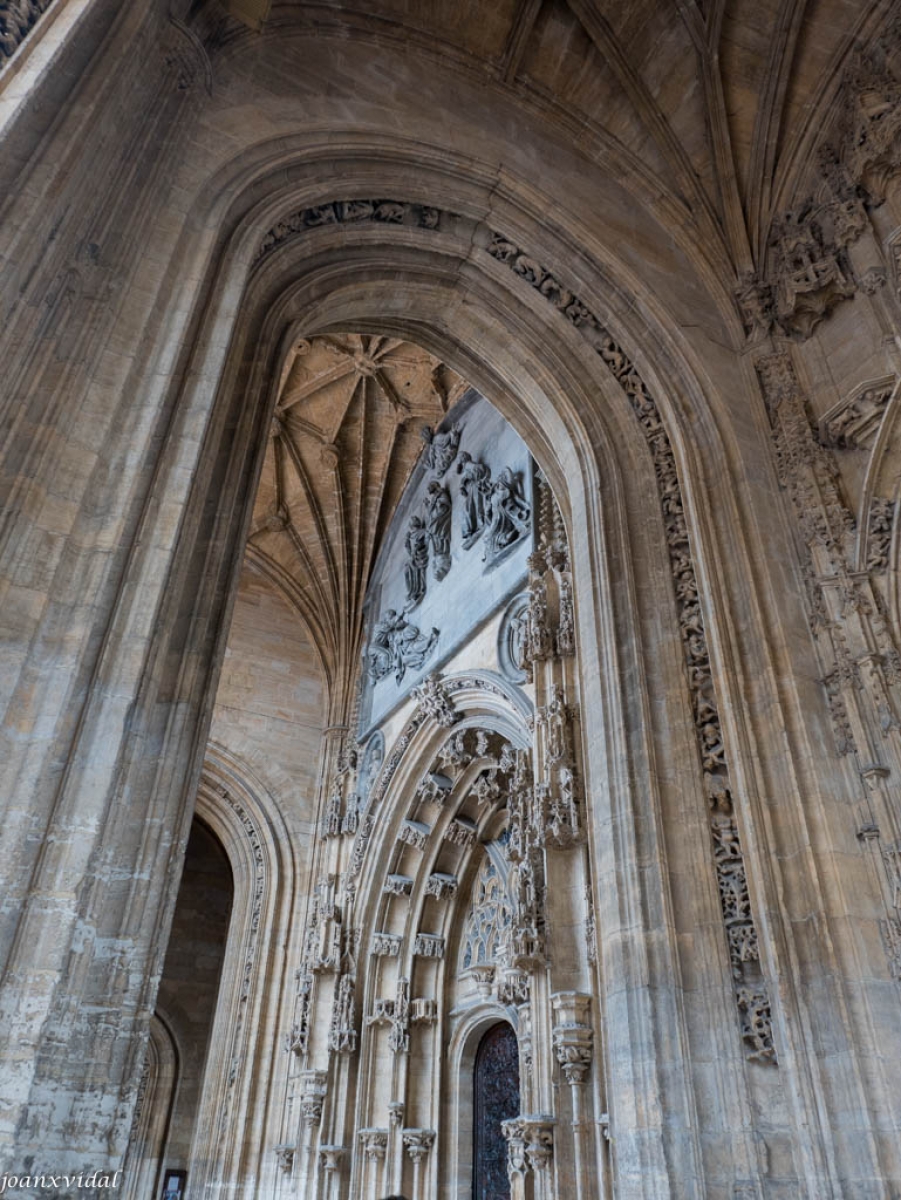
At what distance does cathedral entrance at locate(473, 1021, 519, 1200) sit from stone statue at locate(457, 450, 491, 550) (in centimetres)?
552

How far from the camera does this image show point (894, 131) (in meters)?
6.50

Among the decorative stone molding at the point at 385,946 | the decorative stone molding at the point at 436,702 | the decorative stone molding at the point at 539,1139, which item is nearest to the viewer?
the decorative stone molding at the point at 539,1139

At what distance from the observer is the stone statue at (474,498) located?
10.8 meters

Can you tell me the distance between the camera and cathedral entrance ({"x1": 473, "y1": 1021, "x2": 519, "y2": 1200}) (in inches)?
361

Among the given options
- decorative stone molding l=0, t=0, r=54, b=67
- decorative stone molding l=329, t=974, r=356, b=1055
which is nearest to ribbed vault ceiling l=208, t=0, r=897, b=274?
decorative stone molding l=0, t=0, r=54, b=67

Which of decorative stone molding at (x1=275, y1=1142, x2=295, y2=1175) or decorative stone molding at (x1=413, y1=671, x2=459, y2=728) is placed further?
decorative stone molding at (x1=413, y1=671, x2=459, y2=728)

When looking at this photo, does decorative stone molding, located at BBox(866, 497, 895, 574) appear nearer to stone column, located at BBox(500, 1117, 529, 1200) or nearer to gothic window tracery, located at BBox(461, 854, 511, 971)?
stone column, located at BBox(500, 1117, 529, 1200)

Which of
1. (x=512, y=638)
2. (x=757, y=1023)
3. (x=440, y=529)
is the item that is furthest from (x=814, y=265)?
(x=440, y=529)

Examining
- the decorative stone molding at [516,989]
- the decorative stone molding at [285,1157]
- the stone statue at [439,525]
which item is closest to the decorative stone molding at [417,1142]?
the decorative stone molding at [285,1157]

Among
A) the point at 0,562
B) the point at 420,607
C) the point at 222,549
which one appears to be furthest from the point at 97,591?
the point at 420,607

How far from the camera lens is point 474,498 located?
11.0 metres

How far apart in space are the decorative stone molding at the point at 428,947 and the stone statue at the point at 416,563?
13.7ft

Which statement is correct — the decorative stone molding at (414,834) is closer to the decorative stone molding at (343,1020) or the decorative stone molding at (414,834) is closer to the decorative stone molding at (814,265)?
the decorative stone molding at (343,1020)

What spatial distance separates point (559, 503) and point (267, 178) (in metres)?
3.31
